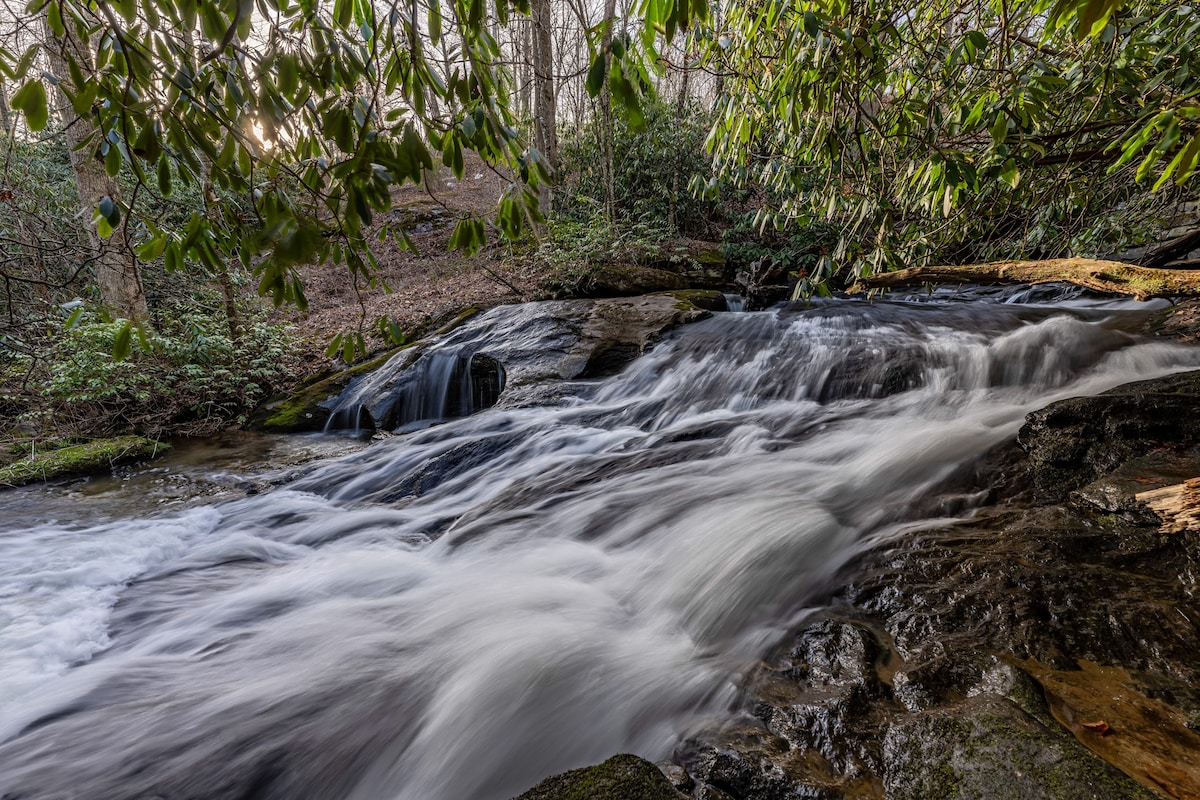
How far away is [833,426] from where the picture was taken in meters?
4.26

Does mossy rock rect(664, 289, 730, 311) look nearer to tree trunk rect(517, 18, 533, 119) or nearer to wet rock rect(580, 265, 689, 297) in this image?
wet rock rect(580, 265, 689, 297)

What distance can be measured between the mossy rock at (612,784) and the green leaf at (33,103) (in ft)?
5.77

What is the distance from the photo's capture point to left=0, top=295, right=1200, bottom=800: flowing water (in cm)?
182

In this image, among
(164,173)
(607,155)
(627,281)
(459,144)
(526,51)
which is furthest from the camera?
(526,51)

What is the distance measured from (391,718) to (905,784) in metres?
1.61

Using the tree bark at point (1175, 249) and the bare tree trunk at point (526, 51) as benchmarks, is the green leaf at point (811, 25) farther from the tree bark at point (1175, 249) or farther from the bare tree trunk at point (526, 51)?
the tree bark at point (1175, 249)

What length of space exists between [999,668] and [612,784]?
1.23 metres

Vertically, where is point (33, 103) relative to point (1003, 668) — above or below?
above

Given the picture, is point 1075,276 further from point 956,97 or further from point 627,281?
point 627,281

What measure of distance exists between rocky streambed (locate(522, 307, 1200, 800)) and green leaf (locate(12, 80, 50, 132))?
1789 millimetres

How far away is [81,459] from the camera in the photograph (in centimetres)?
550

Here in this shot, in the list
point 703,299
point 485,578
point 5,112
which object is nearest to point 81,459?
point 485,578

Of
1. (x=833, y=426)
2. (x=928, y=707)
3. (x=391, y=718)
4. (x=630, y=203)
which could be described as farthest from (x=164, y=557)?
(x=630, y=203)

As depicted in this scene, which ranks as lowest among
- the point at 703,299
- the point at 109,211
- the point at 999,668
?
the point at 999,668
